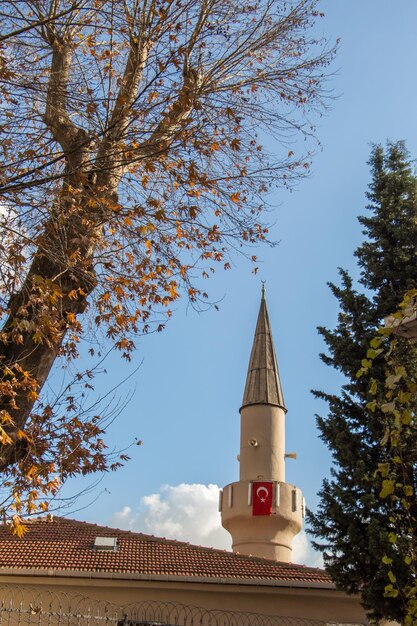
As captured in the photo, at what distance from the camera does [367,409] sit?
13922 millimetres

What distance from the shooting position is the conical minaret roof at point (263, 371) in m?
26.5

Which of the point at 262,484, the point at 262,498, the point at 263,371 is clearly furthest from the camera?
the point at 263,371

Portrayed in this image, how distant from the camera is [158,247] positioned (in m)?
8.55

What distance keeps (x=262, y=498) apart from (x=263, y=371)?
4910 mm

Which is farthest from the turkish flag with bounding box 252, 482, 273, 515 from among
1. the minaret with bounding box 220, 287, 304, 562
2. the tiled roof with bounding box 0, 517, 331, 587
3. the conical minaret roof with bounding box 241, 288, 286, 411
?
the tiled roof with bounding box 0, 517, 331, 587

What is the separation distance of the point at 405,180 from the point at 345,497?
677 centimetres

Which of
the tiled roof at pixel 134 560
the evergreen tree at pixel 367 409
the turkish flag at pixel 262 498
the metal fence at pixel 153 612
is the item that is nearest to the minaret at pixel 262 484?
the turkish flag at pixel 262 498

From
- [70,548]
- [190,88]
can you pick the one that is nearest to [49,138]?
[190,88]

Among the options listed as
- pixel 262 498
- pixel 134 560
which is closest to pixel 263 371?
pixel 262 498

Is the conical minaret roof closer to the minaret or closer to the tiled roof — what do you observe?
the minaret

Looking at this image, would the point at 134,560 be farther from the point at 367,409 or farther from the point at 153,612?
the point at 367,409

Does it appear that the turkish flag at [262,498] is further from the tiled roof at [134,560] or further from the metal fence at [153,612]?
the metal fence at [153,612]

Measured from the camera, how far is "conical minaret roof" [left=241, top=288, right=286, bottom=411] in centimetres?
2648

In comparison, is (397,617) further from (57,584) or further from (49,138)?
(49,138)
